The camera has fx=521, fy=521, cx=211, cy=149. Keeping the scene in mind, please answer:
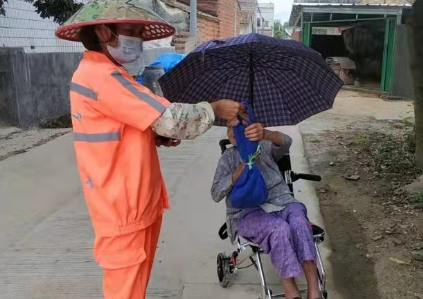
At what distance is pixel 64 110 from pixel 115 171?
8.49 metres

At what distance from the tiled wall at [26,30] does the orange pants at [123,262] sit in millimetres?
7224

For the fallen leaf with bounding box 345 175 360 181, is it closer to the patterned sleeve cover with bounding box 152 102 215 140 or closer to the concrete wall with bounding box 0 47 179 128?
the concrete wall with bounding box 0 47 179 128

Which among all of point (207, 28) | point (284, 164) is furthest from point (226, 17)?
point (284, 164)

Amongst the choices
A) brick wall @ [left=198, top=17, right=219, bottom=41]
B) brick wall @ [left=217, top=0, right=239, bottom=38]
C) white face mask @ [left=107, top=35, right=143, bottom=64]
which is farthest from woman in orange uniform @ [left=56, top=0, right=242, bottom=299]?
brick wall @ [left=217, top=0, right=239, bottom=38]

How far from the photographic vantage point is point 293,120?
3.20m

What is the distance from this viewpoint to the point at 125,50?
6.98 ft

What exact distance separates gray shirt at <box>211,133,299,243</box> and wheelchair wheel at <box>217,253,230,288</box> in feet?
0.88

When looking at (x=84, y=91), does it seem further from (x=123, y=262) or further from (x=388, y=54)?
(x=388, y=54)

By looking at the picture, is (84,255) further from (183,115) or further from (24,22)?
(24,22)

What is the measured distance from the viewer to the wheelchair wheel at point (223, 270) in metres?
Result: 3.35

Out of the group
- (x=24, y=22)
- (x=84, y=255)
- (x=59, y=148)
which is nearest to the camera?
(x=84, y=255)

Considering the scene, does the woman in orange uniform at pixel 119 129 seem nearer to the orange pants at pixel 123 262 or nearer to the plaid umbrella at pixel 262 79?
the orange pants at pixel 123 262

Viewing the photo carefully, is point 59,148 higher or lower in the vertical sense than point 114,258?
lower

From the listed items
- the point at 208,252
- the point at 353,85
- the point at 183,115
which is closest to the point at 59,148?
Answer: the point at 208,252
